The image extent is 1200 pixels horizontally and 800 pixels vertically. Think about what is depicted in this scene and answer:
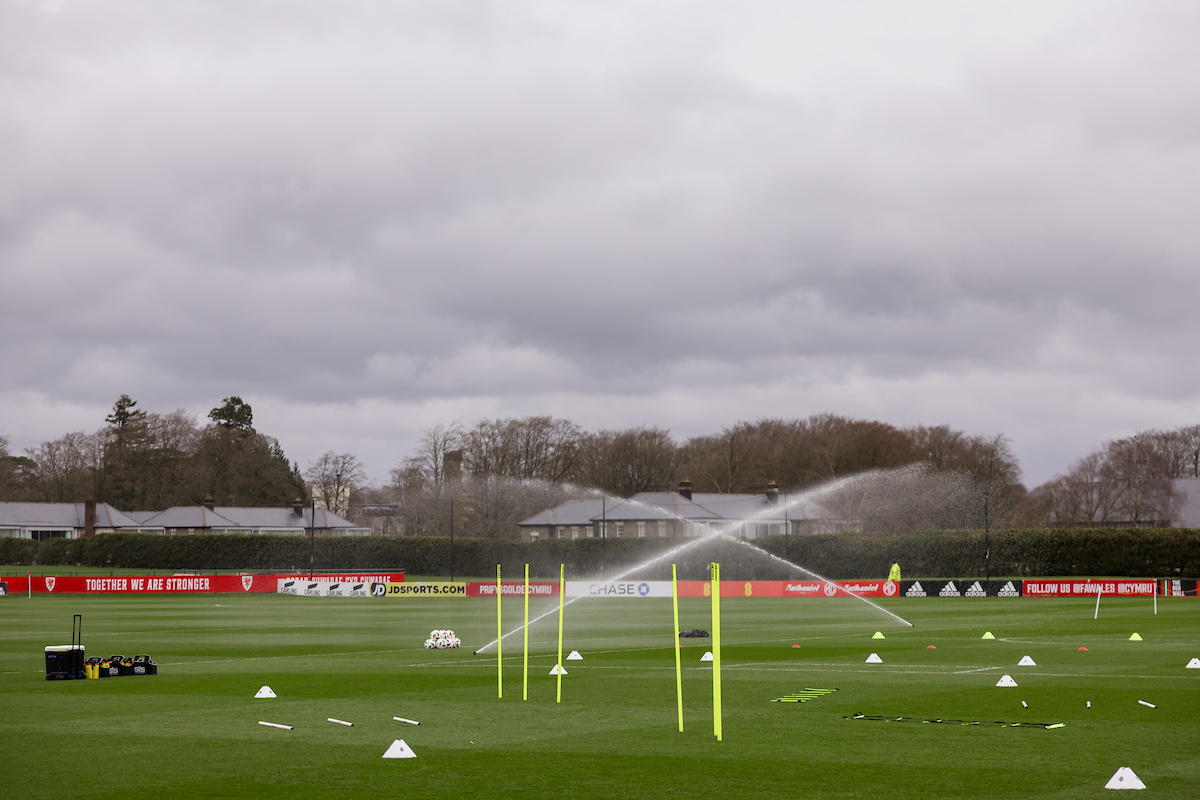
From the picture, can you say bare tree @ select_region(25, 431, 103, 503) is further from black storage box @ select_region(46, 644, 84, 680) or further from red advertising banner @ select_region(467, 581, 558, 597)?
black storage box @ select_region(46, 644, 84, 680)

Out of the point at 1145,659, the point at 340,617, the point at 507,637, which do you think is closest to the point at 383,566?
the point at 340,617

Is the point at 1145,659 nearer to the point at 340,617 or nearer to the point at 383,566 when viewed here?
the point at 340,617

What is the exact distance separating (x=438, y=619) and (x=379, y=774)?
37.1 metres

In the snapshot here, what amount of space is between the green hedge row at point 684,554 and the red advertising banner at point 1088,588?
13.6 m

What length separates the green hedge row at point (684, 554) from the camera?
81.2m

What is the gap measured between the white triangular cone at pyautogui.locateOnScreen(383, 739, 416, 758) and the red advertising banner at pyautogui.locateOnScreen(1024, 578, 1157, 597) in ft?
203

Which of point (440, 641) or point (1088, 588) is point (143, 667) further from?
point (1088, 588)

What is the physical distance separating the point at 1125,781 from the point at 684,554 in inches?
3422

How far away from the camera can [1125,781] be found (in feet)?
35.4

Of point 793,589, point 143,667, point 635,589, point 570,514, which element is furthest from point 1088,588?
point 570,514

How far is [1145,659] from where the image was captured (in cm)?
2606

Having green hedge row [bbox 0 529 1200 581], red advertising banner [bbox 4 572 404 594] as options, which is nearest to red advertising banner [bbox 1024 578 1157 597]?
green hedge row [bbox 0 529 1200 581]

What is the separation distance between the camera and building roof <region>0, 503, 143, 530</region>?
13462 cm

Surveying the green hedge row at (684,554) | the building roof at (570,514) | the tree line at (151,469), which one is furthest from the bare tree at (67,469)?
the building roof at (570,514)
